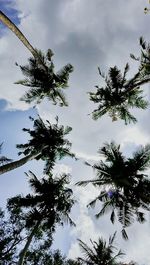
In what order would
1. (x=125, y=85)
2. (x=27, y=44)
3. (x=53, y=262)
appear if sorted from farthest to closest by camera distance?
(x=53, y=262) → (x=125, y=85) → (x=27, y=44)

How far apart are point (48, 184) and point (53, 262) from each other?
730cm

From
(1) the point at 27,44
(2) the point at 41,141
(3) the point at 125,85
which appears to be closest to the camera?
(1) the point at 27,44

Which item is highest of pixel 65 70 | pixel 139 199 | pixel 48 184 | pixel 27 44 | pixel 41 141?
pixel 65 70

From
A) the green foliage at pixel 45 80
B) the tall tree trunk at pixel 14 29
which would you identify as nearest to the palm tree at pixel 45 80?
the green foliage at pixel 45 80

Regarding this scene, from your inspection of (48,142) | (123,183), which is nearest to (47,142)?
(48,142)

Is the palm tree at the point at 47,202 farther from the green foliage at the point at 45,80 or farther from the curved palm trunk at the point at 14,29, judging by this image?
the curved palm trunk at the point at 14,29

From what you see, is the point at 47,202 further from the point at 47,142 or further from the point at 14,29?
the point at 14,29

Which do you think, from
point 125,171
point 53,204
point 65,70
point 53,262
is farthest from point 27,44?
point 53,262

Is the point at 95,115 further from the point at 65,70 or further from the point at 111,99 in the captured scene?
the point at 65,70

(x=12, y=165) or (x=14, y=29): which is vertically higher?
(x=12, y=165)

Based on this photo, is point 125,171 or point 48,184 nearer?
point 125,171

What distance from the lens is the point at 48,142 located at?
738 inches

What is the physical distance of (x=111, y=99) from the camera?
58.9 feet

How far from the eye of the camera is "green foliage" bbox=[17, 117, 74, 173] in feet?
61.5
